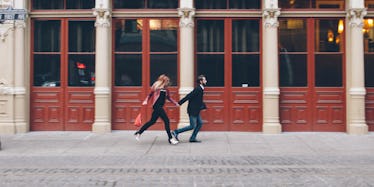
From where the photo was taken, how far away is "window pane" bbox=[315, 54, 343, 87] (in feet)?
50.0

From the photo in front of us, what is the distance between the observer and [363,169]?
961 centimetres

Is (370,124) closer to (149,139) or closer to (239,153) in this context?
(239,153)

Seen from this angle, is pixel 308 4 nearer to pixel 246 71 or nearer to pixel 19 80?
pixel 246 71

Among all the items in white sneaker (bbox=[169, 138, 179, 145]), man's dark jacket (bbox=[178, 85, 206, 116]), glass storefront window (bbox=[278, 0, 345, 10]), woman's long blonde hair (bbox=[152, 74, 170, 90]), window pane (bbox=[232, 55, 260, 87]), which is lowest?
white sneaker (bbox=[169, 138, 179, 145])

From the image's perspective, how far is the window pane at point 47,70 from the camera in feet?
50.8

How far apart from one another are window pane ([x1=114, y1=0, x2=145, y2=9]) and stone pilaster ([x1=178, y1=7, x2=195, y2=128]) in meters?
1.36

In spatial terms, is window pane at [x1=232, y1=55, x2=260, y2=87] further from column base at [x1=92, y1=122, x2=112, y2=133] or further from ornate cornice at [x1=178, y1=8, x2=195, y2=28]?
column base at [x1=92, y1=122, x2=112, y2=133]

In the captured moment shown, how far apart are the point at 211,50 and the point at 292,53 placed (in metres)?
2.55

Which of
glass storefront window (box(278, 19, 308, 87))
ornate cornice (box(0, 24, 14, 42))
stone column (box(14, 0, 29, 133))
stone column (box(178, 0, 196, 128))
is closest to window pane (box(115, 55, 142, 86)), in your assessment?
stone column (box(178, 0, 196, 128))

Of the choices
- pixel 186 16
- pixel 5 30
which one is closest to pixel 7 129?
pixel 5 30

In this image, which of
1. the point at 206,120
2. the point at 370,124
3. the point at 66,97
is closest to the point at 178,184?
the point at 206,120

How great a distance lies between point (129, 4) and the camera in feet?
50.9

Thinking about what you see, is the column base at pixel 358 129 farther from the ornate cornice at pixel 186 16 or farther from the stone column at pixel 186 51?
the ornate cornice at pixel 186 16

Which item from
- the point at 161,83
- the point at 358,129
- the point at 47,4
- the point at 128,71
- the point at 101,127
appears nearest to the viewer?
the point at 161,83
